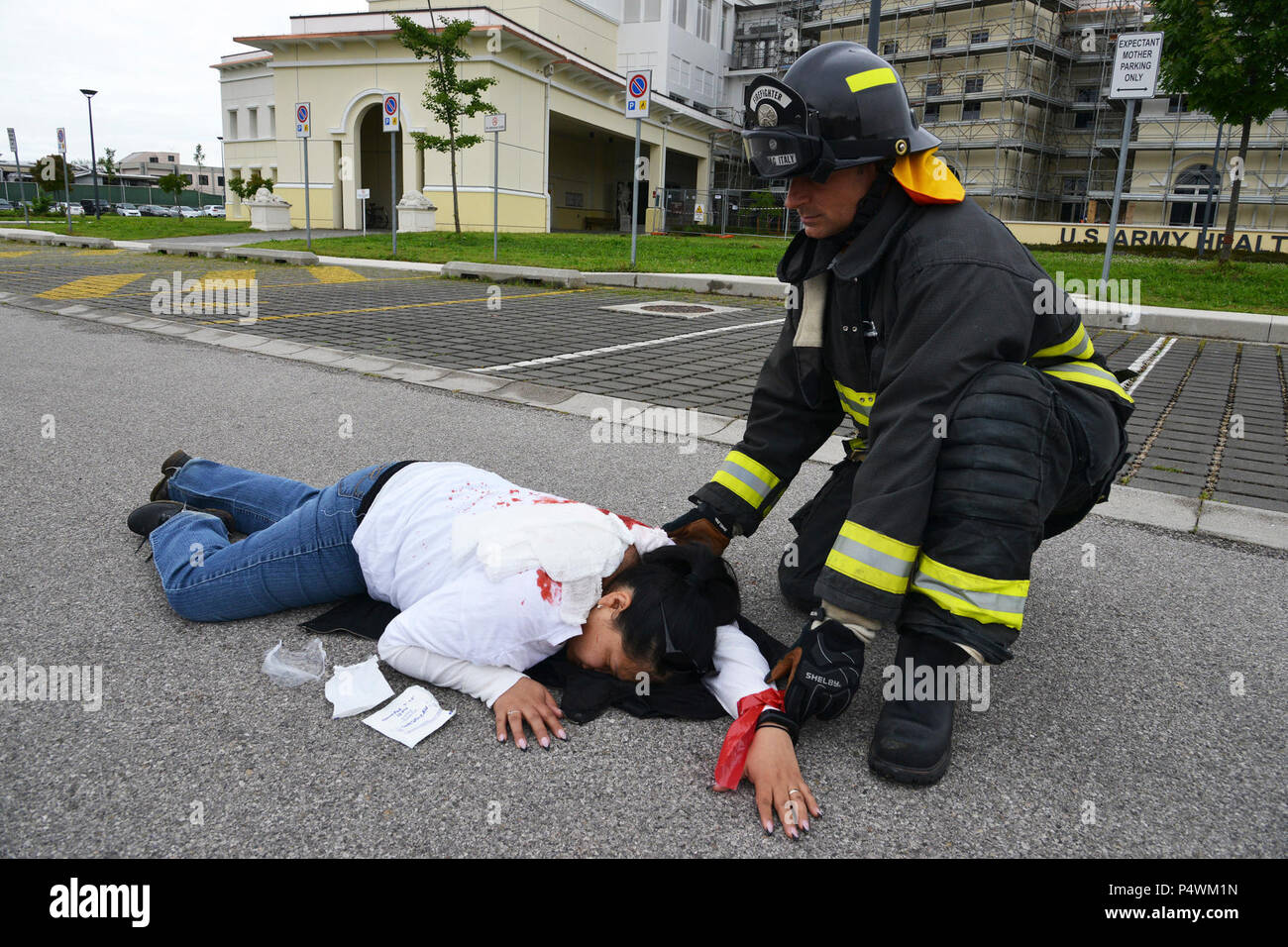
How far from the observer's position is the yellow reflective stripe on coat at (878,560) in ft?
6.64

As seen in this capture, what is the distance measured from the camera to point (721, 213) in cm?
4031

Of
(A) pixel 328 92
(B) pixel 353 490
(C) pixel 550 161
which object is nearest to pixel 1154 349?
(B) pixel 353 490

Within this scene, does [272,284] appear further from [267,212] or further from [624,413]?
[267,212]

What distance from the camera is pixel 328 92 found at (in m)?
31.0

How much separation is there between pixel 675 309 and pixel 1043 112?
124ft

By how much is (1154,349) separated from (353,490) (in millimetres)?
8148

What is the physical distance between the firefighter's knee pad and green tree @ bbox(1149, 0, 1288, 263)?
14.8m

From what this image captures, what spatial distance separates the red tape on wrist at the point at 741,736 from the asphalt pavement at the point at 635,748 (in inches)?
1.7

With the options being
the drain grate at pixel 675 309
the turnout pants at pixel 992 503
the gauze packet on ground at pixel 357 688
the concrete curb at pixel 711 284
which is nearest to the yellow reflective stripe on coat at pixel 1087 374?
the turnout pants at pixel 992 503

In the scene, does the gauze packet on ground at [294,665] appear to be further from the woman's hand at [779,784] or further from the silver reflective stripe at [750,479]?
the silver reflective stripe at [750,479]

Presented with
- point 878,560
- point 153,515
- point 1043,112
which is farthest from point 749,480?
point 1043,112

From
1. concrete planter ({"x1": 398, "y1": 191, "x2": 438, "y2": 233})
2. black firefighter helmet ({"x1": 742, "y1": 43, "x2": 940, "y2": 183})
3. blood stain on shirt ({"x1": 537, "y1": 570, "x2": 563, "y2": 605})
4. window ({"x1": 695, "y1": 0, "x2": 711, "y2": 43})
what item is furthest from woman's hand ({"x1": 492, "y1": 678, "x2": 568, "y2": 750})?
window ({"x1": 695, "y1": 0, "x2": 711, "y2": 43})

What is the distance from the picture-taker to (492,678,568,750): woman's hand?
2.12 meters
